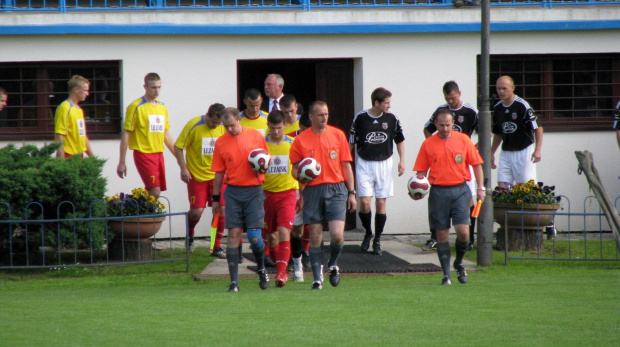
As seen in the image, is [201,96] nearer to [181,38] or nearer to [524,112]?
[181,38]

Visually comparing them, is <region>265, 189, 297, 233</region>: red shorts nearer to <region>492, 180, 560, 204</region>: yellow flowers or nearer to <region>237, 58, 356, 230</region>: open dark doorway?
<region>492, 180, 560, 204</region>: yellow flowers

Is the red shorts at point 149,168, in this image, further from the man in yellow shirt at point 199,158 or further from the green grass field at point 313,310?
the green grass field at point 313,310

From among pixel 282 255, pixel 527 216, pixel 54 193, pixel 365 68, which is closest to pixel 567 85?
pixel 365 68

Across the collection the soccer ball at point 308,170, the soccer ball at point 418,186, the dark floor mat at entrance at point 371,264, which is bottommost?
the dark floor mat at entrance at point 371,264

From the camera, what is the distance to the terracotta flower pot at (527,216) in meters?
12.6

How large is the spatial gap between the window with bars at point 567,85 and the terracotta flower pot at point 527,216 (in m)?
2.90

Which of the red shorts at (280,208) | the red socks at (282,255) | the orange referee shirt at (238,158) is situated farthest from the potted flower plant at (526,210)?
the orange referee shirt at (238,158)

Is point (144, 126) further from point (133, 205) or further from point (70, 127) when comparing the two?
point (133, 205)

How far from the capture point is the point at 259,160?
31.4 feet

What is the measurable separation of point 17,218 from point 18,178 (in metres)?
0.49

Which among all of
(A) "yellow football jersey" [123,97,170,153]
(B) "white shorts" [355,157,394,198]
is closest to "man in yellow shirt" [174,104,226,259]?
(A) "yellow football jersey" [123,97,170,153]

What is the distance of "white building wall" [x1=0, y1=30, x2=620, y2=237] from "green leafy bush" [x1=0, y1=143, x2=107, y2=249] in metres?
2.70

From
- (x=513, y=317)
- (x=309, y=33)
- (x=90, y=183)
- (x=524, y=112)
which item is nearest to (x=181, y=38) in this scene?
(x=309, y=33)

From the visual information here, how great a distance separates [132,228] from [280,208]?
2280mm
